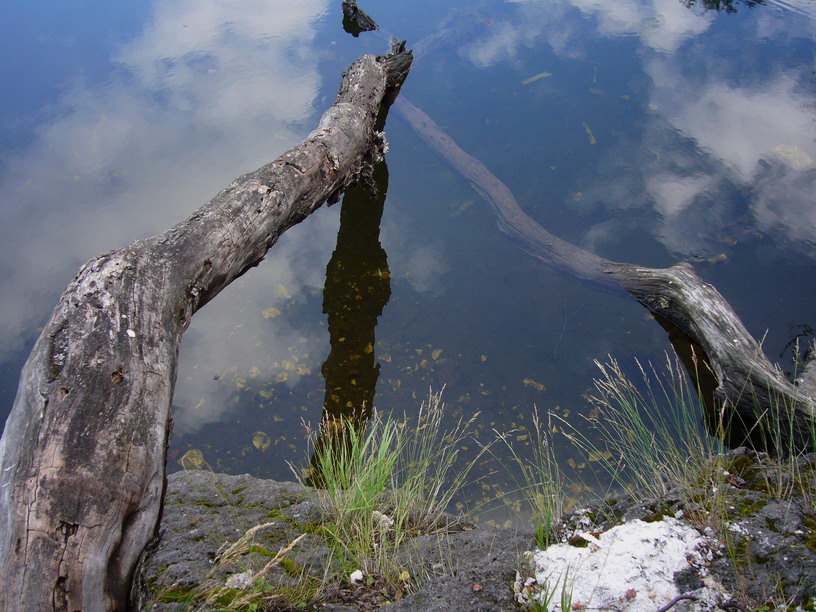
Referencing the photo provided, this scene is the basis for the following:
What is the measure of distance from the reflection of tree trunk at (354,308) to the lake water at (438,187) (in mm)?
21

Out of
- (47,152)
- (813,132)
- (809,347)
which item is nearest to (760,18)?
(813,132)

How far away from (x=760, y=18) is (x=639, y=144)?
14.1 feet

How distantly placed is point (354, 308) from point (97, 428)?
2843 mm

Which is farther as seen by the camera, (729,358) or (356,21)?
(356,21)

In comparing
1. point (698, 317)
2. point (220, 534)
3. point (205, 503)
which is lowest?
point (220, 534)

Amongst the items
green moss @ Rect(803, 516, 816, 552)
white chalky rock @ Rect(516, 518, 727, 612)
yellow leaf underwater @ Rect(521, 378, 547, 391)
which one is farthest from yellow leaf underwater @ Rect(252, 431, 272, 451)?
green moss @ Rect(803, 516, 816, 552)

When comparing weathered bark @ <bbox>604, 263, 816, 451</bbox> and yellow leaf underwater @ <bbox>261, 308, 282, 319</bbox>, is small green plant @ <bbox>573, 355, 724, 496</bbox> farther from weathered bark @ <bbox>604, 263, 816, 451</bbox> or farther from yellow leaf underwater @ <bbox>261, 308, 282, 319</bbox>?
yellow leaf underwater @ <bbox>261, 308, 282, 319</bbox>

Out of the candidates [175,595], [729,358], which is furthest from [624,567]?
[729,358]

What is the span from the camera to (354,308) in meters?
4.61

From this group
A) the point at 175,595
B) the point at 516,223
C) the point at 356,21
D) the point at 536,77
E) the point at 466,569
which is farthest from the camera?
the point at 356,21

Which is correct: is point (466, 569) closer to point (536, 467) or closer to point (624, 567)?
point (624, 567)

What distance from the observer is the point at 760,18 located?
8.41 m

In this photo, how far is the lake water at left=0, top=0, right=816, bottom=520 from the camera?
4.16 meters

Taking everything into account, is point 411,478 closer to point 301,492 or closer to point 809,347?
point 301,492
